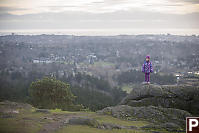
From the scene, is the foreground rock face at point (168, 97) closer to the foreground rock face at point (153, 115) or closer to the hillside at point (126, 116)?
the hillside at point (126, 116)

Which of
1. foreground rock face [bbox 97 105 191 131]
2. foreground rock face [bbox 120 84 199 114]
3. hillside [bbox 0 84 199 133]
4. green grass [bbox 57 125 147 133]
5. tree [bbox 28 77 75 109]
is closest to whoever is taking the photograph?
green grass [bbox 57 125 147 133]

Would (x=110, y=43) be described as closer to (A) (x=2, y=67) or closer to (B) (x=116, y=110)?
(A) (x=2, y=67)

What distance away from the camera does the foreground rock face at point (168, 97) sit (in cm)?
1761

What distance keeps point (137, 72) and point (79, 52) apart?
183 feet

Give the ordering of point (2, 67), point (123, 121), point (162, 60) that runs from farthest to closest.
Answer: point (162, 60) < point (2, 67) < point (123, 121)

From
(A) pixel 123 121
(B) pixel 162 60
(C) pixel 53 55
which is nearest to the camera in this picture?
(A) pixel 123 121

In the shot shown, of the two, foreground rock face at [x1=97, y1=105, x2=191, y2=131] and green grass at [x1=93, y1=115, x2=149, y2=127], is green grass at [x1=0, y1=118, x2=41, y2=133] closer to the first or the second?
green grass at [x1=93, y1=115, x2=149, y2=127]

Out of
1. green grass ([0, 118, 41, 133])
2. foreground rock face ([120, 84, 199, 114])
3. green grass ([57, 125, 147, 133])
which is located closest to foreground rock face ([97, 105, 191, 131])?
foreground rock face ([120, 84, 199, 114])

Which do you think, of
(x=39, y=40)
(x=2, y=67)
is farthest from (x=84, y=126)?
(x=39, y=40)

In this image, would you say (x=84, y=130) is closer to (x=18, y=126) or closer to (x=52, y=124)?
(x=52, y=124)

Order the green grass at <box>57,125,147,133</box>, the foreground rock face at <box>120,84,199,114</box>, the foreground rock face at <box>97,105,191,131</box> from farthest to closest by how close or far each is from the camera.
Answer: the foreground rock face at <box>120,84,199,114</box>
the foreground rock face at <box>97,105,191,131</box>
the green grass at <box>57,125,147,133</box>

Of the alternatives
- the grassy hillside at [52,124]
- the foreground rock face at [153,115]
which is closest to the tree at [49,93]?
the grassy hillside at [52,124]

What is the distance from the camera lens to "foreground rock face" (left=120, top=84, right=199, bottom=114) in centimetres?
1761

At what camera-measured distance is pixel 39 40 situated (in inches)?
5861
